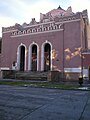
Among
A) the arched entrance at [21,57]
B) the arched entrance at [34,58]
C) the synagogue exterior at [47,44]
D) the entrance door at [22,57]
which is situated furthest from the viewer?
the entrance door at [22,57]

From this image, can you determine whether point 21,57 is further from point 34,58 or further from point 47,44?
point 47,44

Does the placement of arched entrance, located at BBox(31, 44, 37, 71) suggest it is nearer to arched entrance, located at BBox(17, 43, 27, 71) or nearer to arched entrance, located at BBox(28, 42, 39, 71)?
arched entrance, located at BBox(28, 42, 39, 71)

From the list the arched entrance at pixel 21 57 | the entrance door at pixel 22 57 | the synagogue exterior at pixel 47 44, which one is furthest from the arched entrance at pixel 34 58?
the entrance door at pixel 22 57

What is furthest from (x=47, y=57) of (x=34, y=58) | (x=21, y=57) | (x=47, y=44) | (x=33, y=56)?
(x=21, y=57)

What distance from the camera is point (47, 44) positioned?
4106 centimetres

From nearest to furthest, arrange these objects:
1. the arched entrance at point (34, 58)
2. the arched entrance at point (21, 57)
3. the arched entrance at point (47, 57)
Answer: the arched entrance at point (47, 57), the arched entrance at point (34, 58), the arched entrance at point (21, 57)

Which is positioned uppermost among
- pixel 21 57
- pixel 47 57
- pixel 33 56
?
pixel 33 56

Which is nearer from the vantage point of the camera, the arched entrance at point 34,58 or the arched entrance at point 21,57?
the arched entrance at point 34,58

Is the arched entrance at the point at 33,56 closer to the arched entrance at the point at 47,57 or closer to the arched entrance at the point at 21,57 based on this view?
the arched entrance at the point at 21,57

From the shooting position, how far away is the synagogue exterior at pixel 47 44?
119ft

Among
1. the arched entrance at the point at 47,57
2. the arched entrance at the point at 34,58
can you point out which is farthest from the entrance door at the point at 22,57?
the arched entrance at the point at 47,57

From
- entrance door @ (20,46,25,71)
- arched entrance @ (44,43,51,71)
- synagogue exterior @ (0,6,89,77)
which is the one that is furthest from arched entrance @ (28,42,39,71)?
entrance door @ (20,46,25,71)

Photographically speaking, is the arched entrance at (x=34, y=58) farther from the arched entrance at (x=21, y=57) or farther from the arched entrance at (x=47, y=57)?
the arched entrance at (x=47, y=57)

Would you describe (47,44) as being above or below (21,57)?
above
